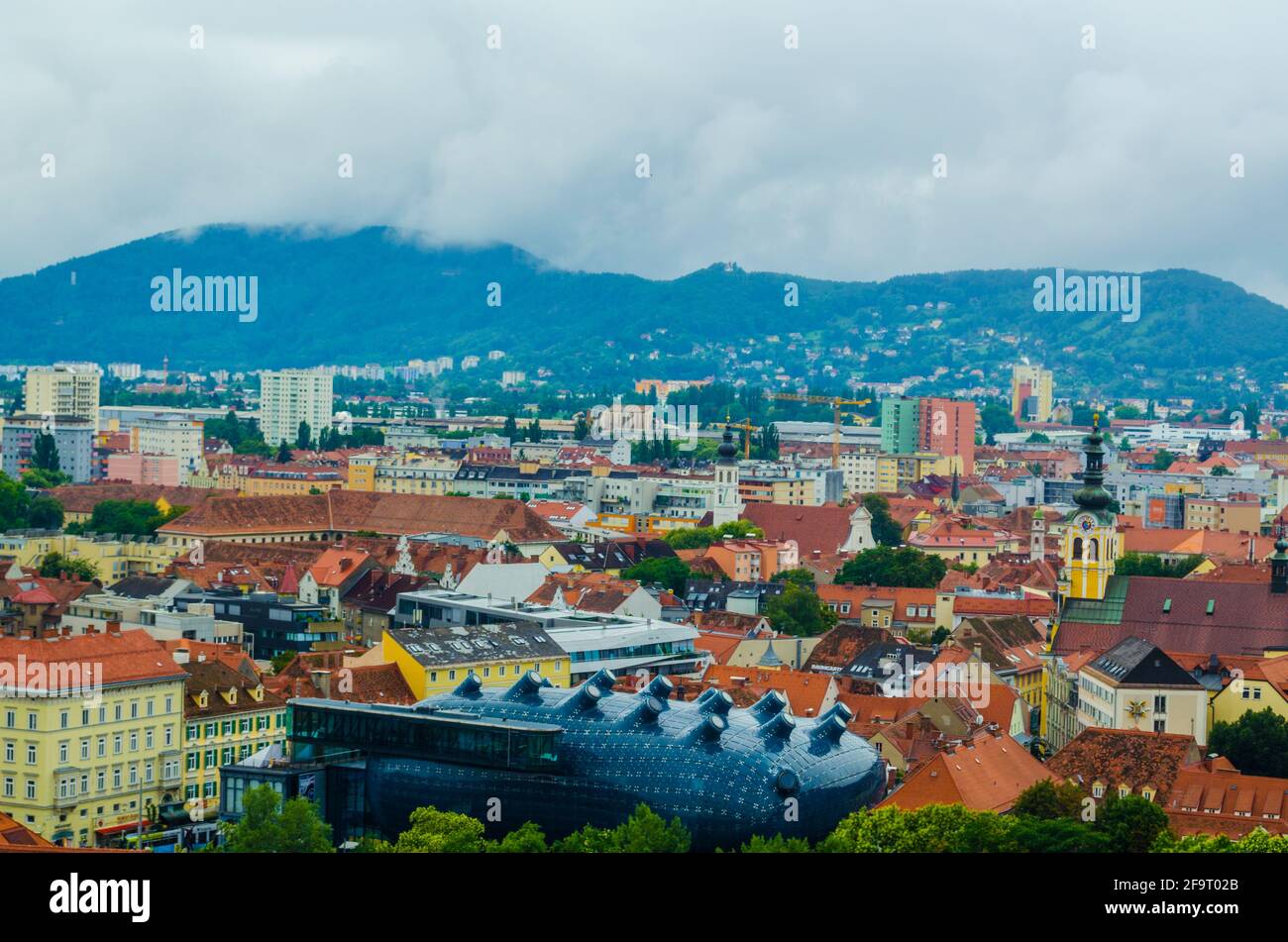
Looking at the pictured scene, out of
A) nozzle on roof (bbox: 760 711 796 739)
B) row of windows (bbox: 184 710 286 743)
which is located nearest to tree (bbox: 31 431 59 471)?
row of windows (bbox: 184 710 286 743)

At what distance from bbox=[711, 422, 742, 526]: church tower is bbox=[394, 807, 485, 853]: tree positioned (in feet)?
218

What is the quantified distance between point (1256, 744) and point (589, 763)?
14.2 meters

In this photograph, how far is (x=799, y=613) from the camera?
62125 millimetres

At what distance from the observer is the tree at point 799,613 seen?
6081 cm

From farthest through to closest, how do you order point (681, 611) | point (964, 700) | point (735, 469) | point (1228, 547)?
1. point (735, 469)
2. point (1228, 547)
3. point (681, 611)
4. point (964, 700)

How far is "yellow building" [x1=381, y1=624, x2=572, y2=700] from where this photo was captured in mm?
43531

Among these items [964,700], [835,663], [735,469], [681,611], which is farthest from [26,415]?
[964,700]

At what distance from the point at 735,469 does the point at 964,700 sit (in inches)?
2310

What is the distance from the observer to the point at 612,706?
34375 millimetres

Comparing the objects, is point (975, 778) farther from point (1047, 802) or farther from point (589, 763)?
point (589, 763)

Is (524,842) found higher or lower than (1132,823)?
higher

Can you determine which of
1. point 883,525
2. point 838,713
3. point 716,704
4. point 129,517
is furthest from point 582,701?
point 883,525

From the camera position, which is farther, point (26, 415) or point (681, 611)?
point (26, 415)
